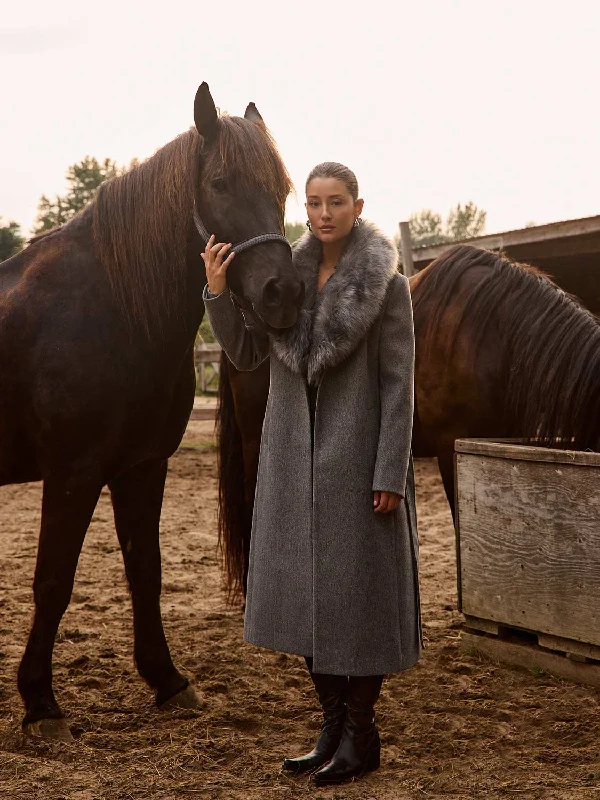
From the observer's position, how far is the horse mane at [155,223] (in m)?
2.61

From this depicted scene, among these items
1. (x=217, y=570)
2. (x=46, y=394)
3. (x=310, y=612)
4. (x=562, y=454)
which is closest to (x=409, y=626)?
(x=310, y=612)

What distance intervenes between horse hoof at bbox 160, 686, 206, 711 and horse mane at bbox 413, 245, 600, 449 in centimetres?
178

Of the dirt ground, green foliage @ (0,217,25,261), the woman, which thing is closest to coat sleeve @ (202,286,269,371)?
the woman

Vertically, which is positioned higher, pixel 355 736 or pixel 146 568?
pixel 146 568

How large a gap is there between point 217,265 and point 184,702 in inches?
65.7

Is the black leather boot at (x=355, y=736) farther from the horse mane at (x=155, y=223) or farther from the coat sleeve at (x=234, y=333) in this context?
the horse mane at (x=155, y=223)

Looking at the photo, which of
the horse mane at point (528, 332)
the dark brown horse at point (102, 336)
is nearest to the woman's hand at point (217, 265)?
the dark brown horse at point (102, 336)

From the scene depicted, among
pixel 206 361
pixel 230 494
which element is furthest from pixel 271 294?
pixel 206 361

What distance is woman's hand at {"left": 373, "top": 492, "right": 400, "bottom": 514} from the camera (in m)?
2.26

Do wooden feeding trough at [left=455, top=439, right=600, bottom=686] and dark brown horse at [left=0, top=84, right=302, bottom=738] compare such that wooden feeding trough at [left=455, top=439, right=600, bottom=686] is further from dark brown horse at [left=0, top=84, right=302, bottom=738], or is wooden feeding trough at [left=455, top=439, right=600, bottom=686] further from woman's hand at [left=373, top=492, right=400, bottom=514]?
dark brown horse at [left=0, top=84, right=302, bottom=738]

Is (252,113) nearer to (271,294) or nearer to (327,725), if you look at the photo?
(271,294)

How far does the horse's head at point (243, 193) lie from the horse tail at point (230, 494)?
149 cm

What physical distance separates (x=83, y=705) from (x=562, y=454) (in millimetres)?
1997

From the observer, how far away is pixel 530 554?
330 centimetres
